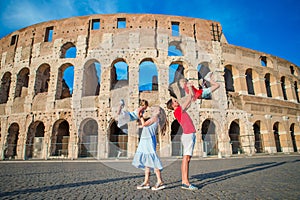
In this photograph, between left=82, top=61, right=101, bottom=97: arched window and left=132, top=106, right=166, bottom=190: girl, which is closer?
left=132, top=106, right=166, bottom=190: girl

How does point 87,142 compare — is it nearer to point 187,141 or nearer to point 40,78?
point 40,78

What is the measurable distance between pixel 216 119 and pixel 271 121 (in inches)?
226

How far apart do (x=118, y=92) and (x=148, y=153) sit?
13.1 meters

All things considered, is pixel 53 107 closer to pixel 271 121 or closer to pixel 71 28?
pixel 71 28

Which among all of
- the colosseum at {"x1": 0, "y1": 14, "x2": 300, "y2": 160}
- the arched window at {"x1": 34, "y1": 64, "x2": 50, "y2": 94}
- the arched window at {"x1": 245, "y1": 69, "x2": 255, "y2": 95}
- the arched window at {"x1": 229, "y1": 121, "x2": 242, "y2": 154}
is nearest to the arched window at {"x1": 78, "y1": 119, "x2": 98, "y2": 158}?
the colosseum at {"x1": 0, "y1": 14, "x2": 300, "y2": 160}

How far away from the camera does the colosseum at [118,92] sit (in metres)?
14.0

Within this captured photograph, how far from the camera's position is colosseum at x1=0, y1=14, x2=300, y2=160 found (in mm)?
13992

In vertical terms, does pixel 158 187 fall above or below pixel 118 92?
below

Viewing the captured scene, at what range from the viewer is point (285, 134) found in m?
17.2

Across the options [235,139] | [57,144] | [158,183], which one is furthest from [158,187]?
[235,139]

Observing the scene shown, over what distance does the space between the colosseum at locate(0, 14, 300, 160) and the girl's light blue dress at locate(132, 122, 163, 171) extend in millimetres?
10147

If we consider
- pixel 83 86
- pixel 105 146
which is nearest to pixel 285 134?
pixel 105 146

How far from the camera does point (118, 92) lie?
625 inches

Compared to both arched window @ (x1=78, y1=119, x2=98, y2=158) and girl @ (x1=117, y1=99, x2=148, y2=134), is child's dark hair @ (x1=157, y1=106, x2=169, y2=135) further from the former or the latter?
arched window @ (x1=78, y1=119, x2=98, y2=158)
